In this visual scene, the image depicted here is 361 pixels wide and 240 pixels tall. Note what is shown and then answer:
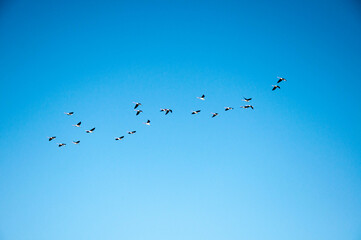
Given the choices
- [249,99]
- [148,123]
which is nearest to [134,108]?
[148,123]

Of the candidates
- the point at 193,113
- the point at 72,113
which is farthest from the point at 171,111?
the point at 72,113

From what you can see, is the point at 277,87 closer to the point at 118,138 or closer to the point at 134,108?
the point at 134,108

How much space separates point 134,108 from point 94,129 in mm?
7411

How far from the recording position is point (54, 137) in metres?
64.4

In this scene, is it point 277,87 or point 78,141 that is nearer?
point 277,87

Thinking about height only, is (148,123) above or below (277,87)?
above

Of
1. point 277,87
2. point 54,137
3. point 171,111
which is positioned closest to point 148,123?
point 171,111

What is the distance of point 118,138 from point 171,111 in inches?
380

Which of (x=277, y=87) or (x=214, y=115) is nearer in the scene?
(x=277, y=87)

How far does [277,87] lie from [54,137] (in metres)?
35.1

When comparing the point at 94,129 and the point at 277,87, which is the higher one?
the point at 94,129

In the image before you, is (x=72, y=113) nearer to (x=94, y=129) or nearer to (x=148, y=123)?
(x=94, y=129)

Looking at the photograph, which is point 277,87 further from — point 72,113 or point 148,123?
point 72,113

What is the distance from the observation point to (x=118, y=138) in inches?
2645
